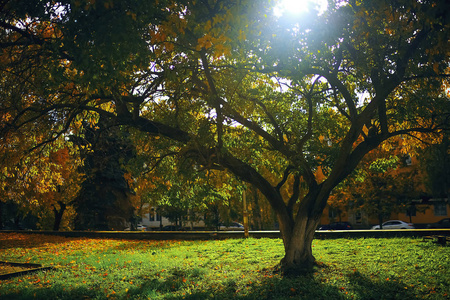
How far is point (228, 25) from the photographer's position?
706 centimetres

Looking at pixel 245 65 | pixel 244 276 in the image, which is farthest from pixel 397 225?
pixel 245 65

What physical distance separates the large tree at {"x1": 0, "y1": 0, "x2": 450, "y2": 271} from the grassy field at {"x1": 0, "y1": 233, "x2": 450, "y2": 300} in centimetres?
150

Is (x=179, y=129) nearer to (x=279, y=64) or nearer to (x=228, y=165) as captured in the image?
(x=228, y=165)

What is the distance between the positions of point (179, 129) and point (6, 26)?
4.81 meters

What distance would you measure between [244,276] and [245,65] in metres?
5.33

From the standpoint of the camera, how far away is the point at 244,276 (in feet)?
32.4

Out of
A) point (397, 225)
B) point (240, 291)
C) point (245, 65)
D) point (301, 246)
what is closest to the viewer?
point (240, 291)

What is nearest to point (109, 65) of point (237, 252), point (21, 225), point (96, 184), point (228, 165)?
point (228, 165)

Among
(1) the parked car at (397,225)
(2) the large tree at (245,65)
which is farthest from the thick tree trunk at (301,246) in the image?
(1) the parked car at (397,225)

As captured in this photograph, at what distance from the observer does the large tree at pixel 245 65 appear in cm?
701

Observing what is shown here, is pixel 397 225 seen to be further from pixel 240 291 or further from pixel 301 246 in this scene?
pixel 240 291

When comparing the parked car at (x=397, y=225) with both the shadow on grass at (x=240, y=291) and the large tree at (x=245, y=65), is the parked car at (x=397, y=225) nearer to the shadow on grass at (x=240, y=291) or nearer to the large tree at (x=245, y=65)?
the large tree at (x=245, y=65)

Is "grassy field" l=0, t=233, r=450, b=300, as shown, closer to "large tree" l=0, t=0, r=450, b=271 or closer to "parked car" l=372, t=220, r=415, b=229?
"large tree" l=0, t=0, r=450, b=271

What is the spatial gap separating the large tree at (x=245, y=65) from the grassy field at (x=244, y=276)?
150 cm
